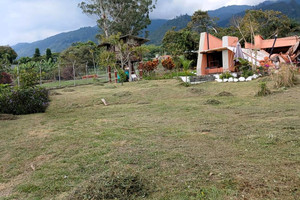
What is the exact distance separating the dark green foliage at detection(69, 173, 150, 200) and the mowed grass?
123mm

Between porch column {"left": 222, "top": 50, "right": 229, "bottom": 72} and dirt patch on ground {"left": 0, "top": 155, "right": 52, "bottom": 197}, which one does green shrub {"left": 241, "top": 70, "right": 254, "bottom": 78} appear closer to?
porch column {"left": 222, "top": 50, "right": 229, "bottom": 72}

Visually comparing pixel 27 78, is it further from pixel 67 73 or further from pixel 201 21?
pixel 201 21

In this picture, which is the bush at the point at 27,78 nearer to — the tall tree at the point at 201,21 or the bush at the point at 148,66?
the bush at the point at 148,66

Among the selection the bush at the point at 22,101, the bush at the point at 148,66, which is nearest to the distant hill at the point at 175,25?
the bush at the point at 148,66

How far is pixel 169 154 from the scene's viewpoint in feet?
11.8

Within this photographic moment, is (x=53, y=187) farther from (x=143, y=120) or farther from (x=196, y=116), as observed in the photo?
(x=196, y=116)

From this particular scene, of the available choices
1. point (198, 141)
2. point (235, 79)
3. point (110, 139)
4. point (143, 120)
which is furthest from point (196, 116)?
point (235, 79)

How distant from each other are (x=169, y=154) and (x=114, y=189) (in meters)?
1.25

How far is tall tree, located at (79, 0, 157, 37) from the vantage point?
32.1 meters

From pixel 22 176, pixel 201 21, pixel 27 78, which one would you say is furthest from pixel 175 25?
pixel 22 176

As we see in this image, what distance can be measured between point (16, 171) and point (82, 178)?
118cm

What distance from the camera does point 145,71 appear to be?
80.1ft

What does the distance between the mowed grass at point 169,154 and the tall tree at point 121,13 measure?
27174 mm

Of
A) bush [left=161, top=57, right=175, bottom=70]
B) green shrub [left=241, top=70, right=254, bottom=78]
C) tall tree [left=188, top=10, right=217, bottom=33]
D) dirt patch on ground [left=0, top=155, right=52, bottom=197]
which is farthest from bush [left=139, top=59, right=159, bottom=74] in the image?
dirt patch on ground [left=0, top=155, right=52, bottom=197]
